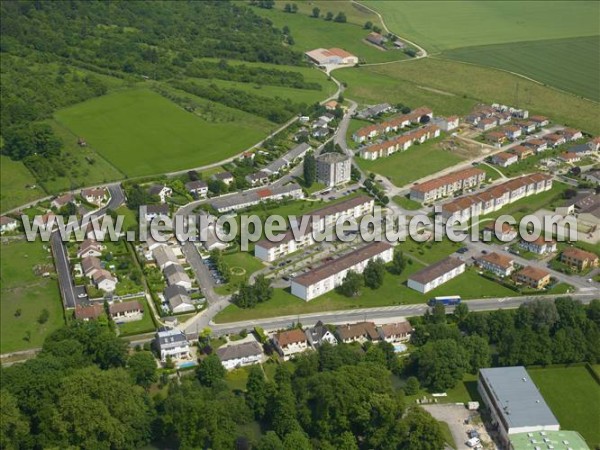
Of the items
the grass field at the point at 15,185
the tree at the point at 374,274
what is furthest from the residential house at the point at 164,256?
the grass field at the point at 15,185

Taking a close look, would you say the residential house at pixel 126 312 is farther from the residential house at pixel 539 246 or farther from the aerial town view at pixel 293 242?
the residential house at pixel 539 246

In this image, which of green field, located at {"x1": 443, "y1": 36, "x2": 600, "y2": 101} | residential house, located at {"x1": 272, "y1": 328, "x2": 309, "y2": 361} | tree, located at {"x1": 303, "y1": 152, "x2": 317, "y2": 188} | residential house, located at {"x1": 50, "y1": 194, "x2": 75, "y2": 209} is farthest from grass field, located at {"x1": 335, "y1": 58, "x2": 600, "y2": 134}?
residential house, located at {"x1": 272, "y1": 328, "x2": 309, "y2": 361}

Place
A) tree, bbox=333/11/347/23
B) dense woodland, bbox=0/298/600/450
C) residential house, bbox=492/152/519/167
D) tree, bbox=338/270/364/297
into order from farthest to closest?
tree, bbox=333/11/347/23
residential house, bbox=492/152/519/167
tree, bbox=338/270/364/297
dense woodland, bbox=0/298/600/450

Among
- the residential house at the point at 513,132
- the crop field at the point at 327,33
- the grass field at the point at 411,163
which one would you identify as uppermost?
the crop field at the point at 327,33

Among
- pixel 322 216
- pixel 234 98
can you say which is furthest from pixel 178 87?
pixel 322 216

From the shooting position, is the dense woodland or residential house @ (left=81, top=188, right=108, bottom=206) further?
residential house @ (left=81, top=188, right=108, bottom=206)

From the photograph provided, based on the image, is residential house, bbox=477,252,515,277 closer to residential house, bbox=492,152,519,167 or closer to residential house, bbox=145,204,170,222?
residential house, bbox=492,152,519,167

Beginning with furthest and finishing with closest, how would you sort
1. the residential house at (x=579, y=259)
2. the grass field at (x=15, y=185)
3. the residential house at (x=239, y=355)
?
the grass field at (x=15, y=185), the residential house at (x=579, y=259), the residential house at (x=239, y=355)
